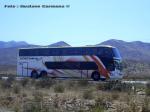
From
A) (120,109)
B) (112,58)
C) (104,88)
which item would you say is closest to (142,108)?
(120,109)

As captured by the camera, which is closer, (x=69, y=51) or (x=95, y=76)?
(x=95, y=76)

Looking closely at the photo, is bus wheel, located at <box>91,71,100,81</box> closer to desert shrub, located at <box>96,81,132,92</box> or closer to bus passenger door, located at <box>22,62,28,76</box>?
bus passenger door, located at <box>22,62,28,76</box>

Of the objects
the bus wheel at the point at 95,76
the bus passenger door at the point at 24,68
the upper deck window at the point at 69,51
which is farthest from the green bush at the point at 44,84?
the bus passenger door at the point at 24,68

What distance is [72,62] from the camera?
51562 millimetres

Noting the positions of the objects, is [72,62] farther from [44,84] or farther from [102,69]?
[44,84]

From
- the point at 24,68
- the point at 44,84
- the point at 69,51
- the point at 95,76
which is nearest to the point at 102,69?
the point at 95,76

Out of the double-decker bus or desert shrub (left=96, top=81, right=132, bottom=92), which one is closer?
desert shrub (left=96, top=81, right=132, bottom=92)

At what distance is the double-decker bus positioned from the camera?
4934 cm

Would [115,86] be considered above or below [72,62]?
below

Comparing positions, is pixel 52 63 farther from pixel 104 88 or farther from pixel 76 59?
pixel 104 88

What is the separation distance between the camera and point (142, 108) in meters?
17.5

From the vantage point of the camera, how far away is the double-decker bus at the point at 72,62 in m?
49.3

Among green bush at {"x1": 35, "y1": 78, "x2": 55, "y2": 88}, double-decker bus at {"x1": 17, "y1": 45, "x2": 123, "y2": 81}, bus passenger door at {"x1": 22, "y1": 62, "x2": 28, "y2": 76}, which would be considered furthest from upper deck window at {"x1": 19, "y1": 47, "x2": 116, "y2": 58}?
green bush at {"x1": 35, "y1": 78, "x2": 55, "y2": 88}

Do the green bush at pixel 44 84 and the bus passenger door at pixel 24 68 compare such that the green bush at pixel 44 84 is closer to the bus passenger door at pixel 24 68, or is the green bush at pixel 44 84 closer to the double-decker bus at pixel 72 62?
the double-decker bus at pixel 72 62
